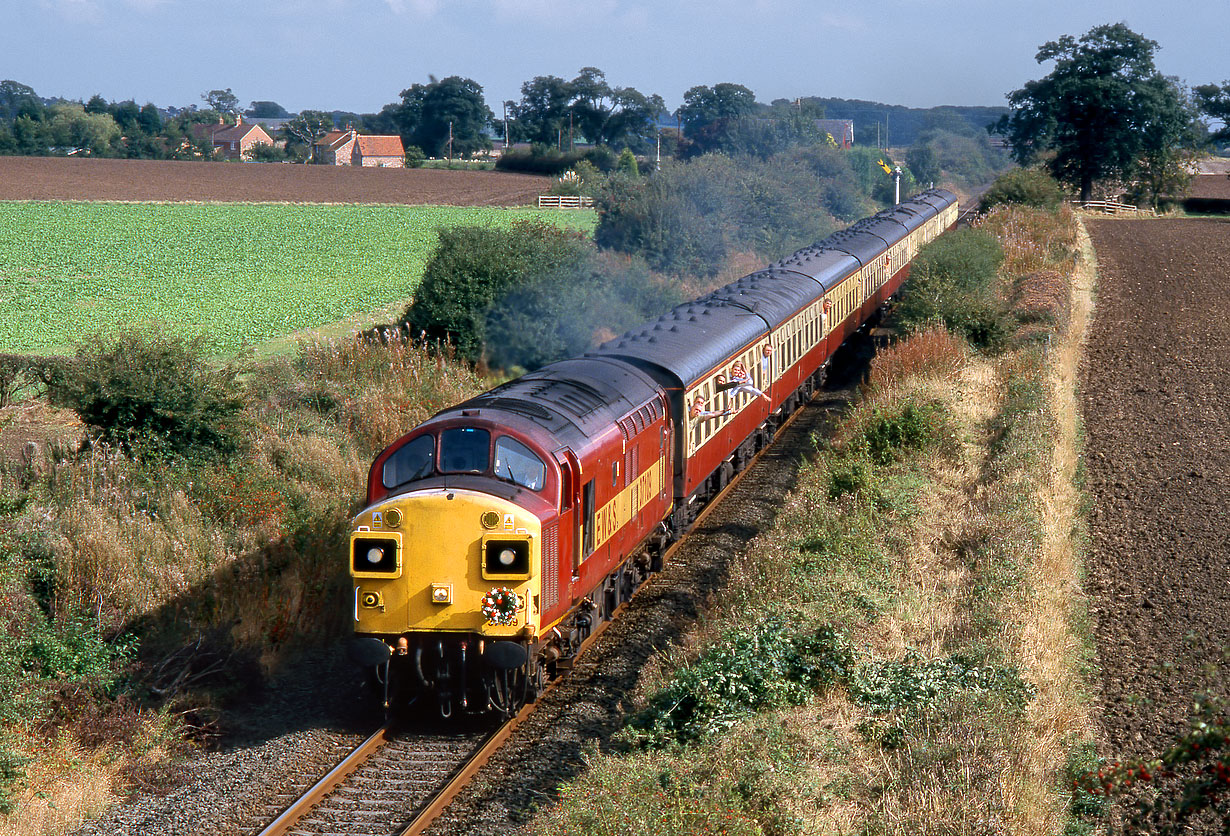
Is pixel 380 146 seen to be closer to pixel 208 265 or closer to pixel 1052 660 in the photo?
pixel 208 265

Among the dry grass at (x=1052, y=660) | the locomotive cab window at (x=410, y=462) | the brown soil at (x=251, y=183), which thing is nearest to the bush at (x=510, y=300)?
the dry grass at (x=1052, y=660)

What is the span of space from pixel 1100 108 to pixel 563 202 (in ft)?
123

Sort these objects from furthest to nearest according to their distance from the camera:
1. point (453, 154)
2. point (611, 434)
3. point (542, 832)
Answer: point (453, 154)
point (611, 434)
point (542, 832)

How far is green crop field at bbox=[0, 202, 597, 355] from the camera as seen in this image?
34406mm

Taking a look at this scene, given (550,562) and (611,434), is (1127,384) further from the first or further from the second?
(550,562)

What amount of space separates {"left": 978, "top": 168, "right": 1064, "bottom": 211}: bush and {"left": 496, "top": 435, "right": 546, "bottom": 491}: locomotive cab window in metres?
52.0

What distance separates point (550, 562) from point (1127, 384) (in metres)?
20.1

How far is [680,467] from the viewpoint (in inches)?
637

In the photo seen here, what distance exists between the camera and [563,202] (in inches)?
3378

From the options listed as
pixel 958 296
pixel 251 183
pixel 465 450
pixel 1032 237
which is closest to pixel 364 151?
pixel 251 183

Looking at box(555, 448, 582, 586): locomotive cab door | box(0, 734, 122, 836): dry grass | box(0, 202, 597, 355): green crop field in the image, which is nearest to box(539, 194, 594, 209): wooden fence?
box(0, 202, 597, 355): green crop field

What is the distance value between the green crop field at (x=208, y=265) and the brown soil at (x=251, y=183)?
18.0 feet

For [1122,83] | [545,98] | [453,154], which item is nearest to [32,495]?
[1122,83]

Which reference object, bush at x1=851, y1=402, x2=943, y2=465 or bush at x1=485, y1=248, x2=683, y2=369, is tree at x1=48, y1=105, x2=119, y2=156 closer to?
bush at x1=485, y1=248, x2=683, y2=369
